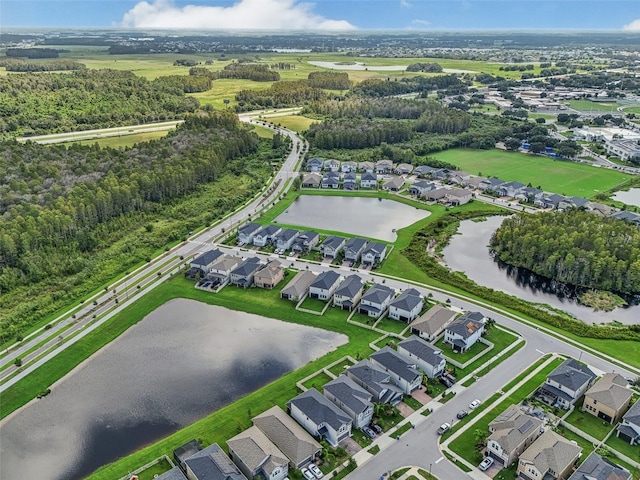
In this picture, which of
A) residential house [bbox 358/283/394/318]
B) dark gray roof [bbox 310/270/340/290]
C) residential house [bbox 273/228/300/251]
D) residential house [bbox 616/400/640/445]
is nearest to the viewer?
residential house [bbox 616/400/640/445]

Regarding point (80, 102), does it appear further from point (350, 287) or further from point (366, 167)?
point (350, 287)

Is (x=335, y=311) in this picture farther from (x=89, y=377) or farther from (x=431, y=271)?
(x=89, y=377)

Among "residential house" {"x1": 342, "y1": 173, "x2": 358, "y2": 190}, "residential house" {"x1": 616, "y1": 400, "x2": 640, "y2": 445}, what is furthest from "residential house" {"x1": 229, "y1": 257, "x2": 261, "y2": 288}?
"residential house" {"x1": 616, "y1": 400, "x2": 640, "y2": 445}

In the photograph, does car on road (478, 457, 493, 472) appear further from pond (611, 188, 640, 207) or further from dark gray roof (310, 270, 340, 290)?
pond (611, 188, 640, 207)

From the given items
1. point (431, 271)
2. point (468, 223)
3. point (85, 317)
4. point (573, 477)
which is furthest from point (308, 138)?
point (573, 477)

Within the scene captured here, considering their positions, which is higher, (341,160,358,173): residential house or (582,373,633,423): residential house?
(341,160,358,173): residential house

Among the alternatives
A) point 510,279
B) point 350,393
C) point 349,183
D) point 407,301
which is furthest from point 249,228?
point 350,393
